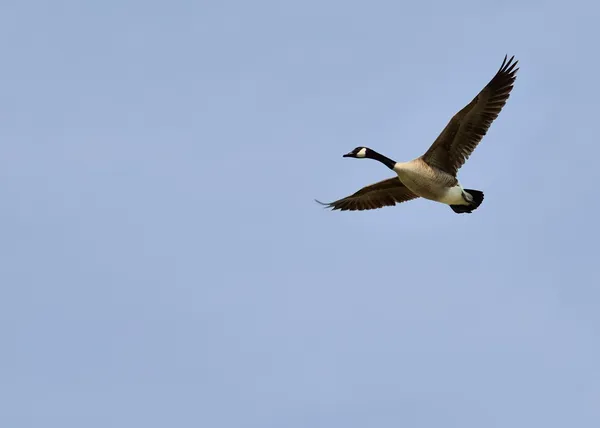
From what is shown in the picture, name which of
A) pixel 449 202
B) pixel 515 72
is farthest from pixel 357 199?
pixel 515 72

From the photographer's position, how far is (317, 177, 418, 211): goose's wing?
82.7 feet

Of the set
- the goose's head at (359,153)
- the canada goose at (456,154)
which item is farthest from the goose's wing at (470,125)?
the goose's head at (359,153)

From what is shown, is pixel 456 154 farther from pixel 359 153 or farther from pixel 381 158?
pixel 359 153

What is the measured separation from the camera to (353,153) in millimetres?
24812

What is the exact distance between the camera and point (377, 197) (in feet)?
84.5

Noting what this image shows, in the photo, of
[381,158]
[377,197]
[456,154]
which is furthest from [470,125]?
[377,197]

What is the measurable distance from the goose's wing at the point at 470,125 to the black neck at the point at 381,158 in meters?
0.76

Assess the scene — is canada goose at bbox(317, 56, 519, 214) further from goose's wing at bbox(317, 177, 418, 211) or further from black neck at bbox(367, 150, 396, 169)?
goose's wing at bbox(317, 177, 418, 211)

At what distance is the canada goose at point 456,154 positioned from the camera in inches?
898

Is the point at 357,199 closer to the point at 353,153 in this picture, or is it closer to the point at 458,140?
the point at 353,153

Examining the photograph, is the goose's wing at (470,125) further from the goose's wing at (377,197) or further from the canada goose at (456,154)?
the goose's wing at (377,197)

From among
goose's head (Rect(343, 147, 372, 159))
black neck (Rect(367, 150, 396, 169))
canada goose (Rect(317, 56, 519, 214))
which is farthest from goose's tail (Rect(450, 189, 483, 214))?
goose's head (Rect(343, 147, 372, 159))

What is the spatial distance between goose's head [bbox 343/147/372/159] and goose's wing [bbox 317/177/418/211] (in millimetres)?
816

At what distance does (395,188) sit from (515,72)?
375 cm
